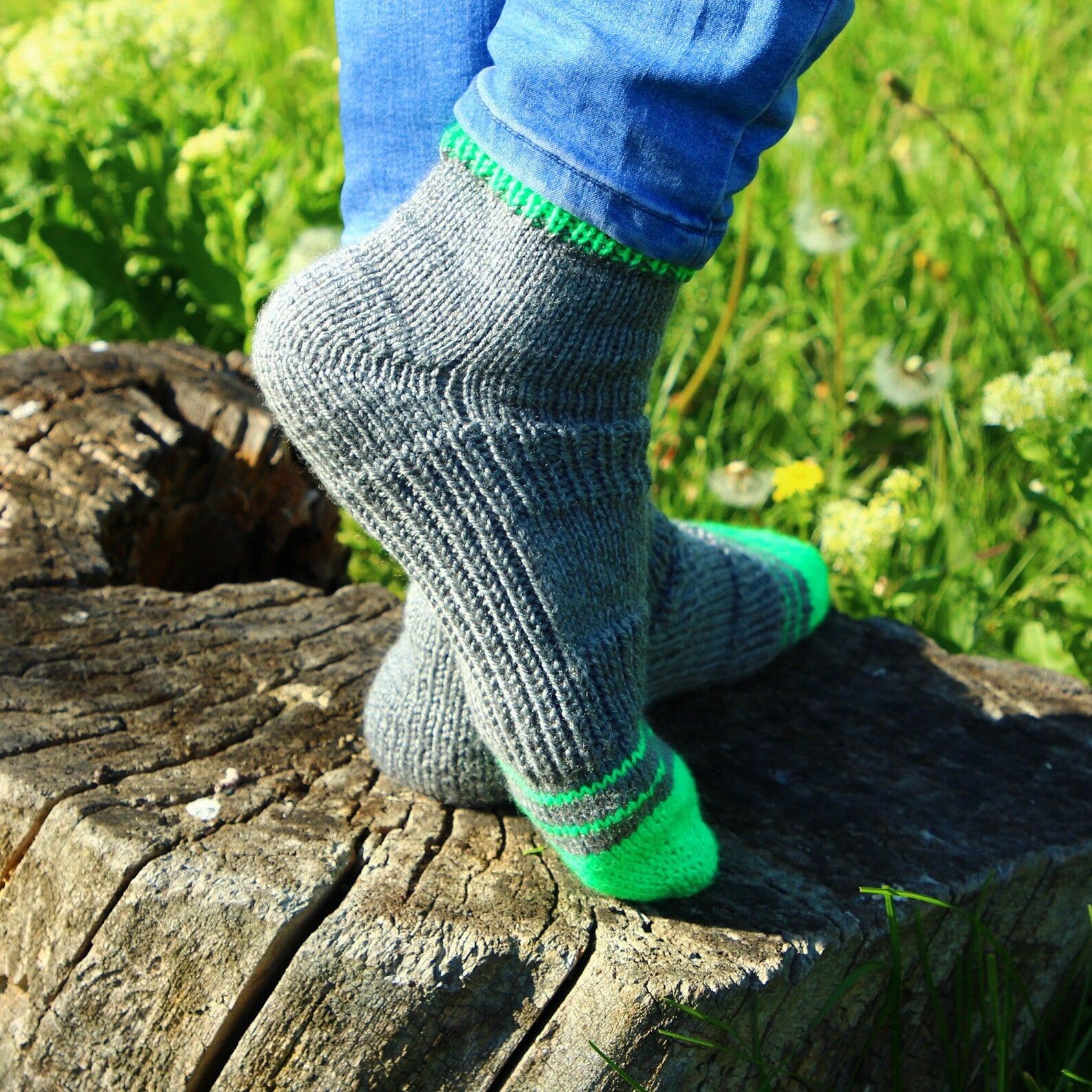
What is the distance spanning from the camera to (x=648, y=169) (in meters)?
0.81

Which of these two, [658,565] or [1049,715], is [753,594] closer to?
[658,565]

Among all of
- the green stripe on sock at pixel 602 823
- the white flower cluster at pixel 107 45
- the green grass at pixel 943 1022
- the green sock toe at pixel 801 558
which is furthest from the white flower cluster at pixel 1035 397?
the white flower cluster at pixel 107 45

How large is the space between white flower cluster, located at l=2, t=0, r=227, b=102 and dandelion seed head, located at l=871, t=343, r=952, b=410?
1.31 meters

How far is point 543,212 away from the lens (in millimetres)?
846

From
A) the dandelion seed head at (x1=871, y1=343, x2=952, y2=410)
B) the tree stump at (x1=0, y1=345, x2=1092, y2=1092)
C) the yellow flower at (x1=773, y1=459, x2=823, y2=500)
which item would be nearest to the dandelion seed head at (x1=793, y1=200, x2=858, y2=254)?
the dandelion seed head at (x1=871, y1=343, x2=952, y2=410)

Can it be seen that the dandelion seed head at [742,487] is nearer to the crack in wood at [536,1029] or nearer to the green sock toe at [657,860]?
the green sock toe at [657,860]

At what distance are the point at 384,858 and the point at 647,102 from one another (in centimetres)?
62

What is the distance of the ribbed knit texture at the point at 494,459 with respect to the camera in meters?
0.91

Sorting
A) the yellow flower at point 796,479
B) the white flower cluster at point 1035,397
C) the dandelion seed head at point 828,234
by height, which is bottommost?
the yellow flower at point 796,479

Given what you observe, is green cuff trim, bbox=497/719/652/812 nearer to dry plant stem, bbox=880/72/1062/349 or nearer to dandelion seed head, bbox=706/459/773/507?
dandelion seed head, bbox=706/459/773/507

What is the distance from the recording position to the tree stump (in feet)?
2.89

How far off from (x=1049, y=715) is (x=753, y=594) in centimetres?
36

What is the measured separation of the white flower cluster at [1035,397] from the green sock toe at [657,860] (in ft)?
2.21

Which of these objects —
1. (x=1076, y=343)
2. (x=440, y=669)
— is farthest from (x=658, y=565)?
(x=1076, y=343)
